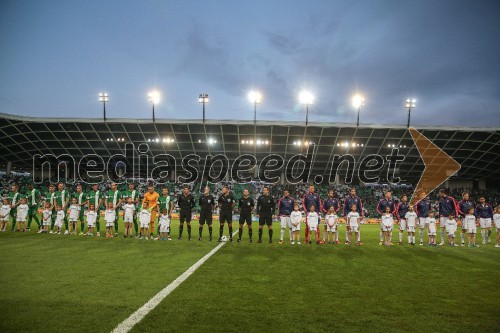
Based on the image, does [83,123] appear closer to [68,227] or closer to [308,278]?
[68,227]

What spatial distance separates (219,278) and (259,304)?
207 centimetres

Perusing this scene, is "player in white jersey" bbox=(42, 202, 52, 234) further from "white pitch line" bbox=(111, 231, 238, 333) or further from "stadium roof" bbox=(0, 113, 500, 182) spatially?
"stadium roof" bbox=(0, 113, 500, 182)

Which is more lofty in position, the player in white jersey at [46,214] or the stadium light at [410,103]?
the stadium light at [410,103]

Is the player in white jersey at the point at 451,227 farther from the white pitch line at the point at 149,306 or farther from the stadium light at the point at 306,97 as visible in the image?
the stadium light at the point at 306,97

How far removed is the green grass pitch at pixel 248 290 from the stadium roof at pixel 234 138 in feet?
95.1

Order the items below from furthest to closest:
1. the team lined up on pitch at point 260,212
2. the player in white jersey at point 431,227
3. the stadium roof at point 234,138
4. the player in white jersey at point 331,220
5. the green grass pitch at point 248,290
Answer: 1. the stadium roof at point 234,138
2. the player in white jersey at point 431,227
3. the player in white jersey at point 331,220
4. the team lined up on pitch at point 260,212
5. the green grass pitch at point 248,290

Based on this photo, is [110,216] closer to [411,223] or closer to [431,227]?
[411,223]

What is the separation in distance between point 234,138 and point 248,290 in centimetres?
3485

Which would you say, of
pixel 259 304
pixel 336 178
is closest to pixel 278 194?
pixel 336 178

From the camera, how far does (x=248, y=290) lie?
22.2ft

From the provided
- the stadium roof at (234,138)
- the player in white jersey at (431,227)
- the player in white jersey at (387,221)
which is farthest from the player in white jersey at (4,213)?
the stadium roof at (234,138)

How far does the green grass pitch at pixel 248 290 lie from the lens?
501cm

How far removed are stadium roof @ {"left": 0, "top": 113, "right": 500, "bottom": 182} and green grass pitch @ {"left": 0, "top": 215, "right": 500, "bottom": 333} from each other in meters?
29.0

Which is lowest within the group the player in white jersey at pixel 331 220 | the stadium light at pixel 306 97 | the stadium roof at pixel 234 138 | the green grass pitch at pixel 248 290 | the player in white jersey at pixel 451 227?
the green grass pitch at pixel 248 290
